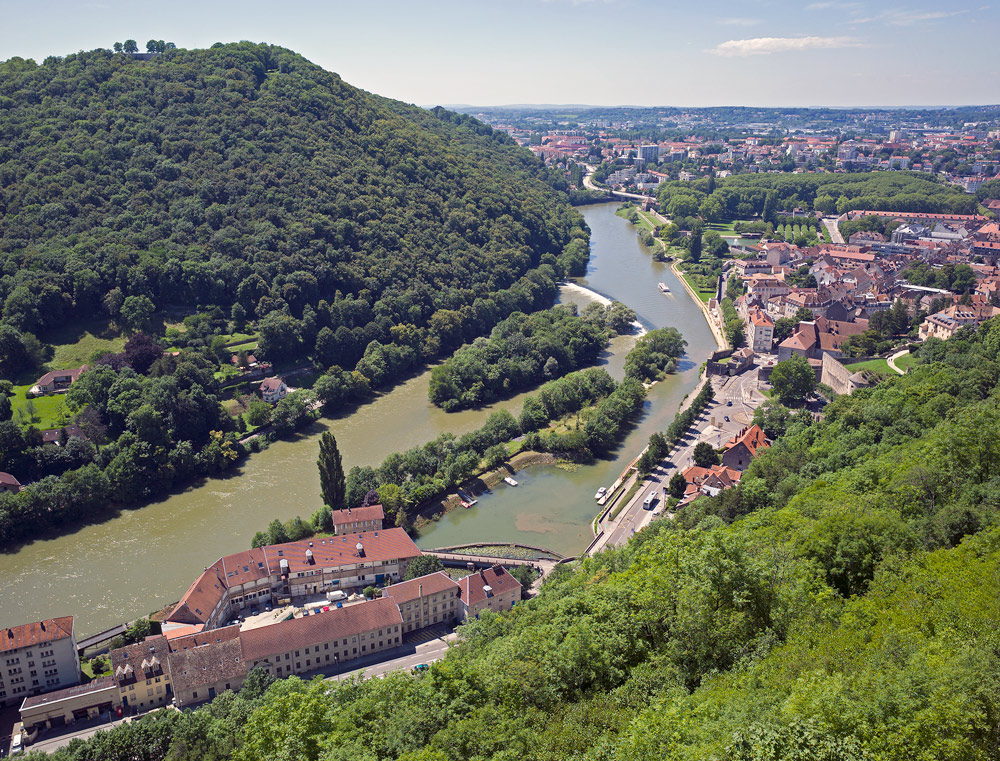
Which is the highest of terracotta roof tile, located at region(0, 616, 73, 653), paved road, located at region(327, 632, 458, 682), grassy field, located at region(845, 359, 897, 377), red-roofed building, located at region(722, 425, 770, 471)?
grassy field, located at region(845, 359, 897, 377)

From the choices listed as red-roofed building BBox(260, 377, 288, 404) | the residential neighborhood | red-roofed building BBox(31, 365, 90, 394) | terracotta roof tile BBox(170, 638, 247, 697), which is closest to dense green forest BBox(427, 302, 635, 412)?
red-roofed building BBox(260, 377, 288, 404)

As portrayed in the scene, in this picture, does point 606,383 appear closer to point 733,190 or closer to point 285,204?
point 285,204

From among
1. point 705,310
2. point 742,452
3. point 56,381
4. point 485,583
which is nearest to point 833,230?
point 705,310

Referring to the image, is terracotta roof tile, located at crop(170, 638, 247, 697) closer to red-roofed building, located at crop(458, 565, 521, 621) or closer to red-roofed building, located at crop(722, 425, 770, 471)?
red-roofed building, located at crop(458, 565, 521, 621)

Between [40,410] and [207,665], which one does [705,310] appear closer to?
[40,410]

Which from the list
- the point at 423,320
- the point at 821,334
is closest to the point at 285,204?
the point at 423,320

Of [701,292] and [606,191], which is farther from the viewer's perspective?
[606,191]

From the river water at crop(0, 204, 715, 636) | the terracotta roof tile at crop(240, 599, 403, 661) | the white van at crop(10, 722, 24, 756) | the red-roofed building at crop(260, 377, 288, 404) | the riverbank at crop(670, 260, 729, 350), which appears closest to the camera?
the white van at crop(10, 722, 24, 756)
